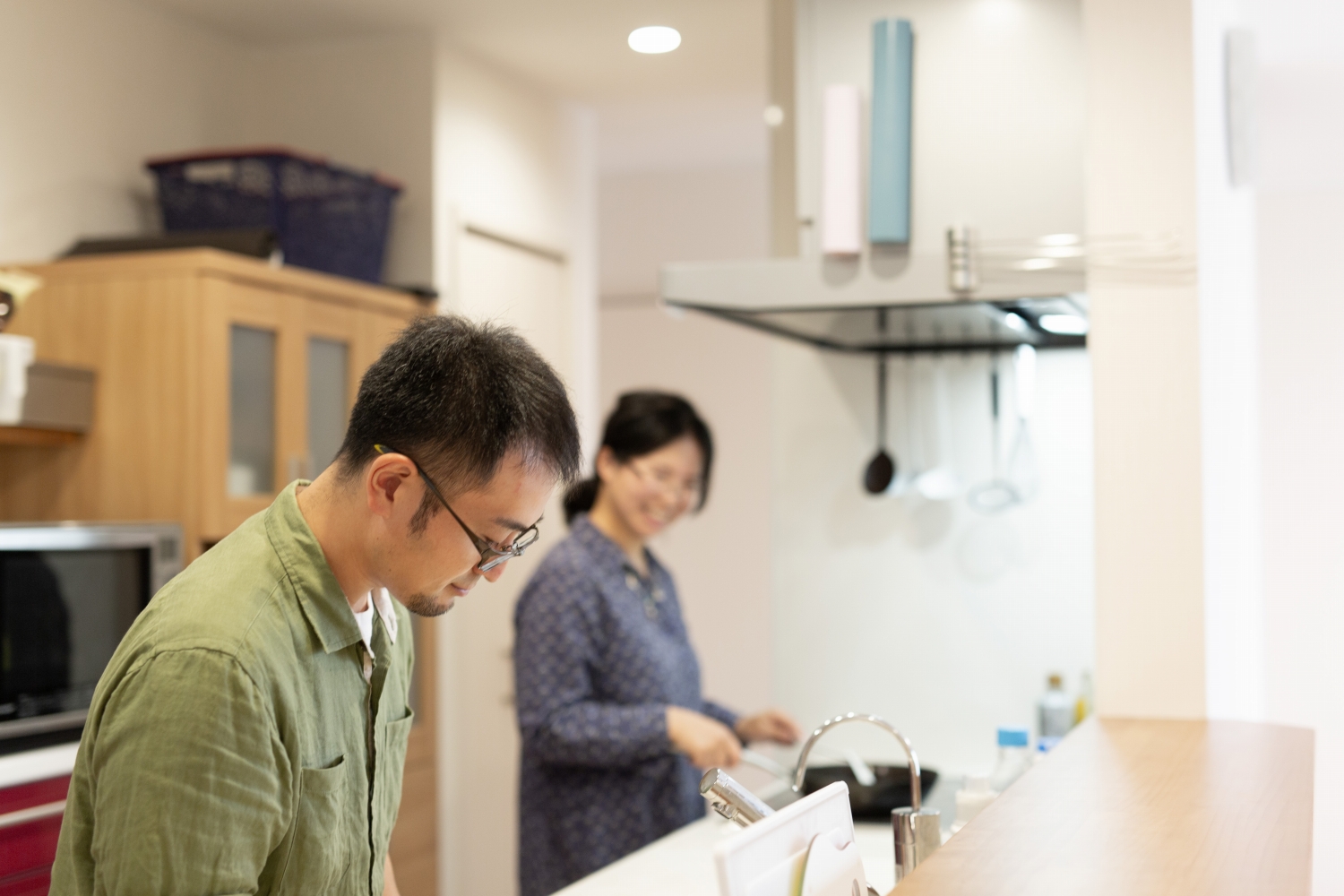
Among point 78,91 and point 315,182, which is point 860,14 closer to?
point 315,182

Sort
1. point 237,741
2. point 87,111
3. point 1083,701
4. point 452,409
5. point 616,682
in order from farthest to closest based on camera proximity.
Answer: point 87,111 < point 1083,701 < point 616,682 < point 452,409 < point 237,741

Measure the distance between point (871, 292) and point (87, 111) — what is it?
2048 millimetres

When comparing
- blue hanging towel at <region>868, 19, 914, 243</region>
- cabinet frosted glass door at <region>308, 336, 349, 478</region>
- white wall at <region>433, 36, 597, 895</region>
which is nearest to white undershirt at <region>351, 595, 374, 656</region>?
blue hanging towel at <region>868, 19, 914, 243</region>

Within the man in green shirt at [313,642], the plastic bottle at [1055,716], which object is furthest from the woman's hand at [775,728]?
the man in green shirt at [313,642]

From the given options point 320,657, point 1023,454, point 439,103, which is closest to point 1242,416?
point 1023,454

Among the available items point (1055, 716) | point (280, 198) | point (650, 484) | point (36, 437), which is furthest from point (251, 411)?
point (1055, 716)

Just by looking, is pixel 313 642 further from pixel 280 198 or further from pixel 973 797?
pixel 280 198

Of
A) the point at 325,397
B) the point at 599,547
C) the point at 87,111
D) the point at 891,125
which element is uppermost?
the point at 87,111

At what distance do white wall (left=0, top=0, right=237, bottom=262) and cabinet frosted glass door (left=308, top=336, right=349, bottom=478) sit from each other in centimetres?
61

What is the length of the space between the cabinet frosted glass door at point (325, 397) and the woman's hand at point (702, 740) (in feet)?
4.14

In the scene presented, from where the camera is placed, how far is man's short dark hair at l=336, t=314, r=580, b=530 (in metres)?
1.16

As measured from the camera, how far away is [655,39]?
11.3 ft

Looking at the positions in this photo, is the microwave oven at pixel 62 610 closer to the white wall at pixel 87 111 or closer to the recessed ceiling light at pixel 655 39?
the white wall at pixel 87 111

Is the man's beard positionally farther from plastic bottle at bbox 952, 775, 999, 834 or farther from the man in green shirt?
plastic bottle at bbox 952, 775, 999, 834
